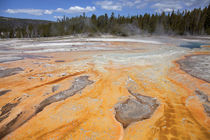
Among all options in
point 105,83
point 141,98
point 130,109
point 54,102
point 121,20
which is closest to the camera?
point 130,109

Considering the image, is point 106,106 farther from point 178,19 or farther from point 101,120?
point 178,19

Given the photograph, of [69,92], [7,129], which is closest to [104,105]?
[69,92]

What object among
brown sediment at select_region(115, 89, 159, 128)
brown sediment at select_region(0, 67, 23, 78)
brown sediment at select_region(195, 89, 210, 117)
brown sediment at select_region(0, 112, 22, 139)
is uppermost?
brown sediment at select_region(0, 67, 23, 78)

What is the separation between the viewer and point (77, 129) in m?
→ 1.87

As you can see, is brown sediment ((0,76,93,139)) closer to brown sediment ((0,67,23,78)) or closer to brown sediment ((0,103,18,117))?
brown sediment ((0,103,18,117))

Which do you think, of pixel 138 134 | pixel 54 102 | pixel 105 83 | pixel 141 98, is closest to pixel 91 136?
pixel 138 134

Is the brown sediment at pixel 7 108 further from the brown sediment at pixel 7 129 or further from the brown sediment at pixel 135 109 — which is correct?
the brown sediment at pixel 135 109

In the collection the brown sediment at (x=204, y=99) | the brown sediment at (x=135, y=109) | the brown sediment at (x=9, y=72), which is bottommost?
the brown sediment at (x=135, y=109)

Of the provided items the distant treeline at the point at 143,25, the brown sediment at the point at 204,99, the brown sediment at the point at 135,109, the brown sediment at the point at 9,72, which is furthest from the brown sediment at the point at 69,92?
the distant treeline at the point at 143,25

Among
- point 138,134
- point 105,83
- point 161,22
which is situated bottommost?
point 138,134

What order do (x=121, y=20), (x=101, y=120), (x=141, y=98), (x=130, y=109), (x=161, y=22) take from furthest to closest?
1. (x=121, y=20)
2. (x=161, y=22)
3. (x=141, y=98)
4. (x=130, y=109)
5. (x=101, y=120)

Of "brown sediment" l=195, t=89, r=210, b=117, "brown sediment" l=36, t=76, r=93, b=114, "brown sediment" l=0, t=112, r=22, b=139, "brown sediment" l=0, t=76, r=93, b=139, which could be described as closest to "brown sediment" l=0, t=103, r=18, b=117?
"brown sediment" l=0, t=76, r=93, b=139

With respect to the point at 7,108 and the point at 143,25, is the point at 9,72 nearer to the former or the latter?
the point at 7,108

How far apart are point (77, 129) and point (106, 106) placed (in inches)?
29.1
